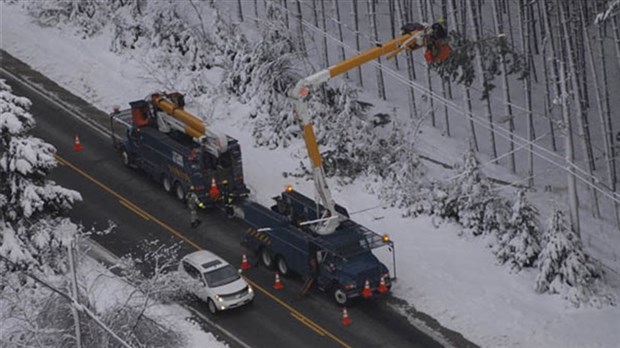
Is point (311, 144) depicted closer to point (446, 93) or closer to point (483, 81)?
point (483, 81)

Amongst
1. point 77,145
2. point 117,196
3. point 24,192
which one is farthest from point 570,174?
point 77,145

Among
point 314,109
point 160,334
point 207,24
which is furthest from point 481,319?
point 207,24

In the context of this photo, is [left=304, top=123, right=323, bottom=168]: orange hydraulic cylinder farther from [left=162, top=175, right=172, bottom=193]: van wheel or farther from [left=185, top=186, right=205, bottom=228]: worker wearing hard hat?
[left=162, top=175, right=172, bottom=193]: van wheel

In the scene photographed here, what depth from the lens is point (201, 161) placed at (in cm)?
4184

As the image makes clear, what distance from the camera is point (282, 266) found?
128 ft

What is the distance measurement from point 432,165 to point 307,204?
765 centimetres

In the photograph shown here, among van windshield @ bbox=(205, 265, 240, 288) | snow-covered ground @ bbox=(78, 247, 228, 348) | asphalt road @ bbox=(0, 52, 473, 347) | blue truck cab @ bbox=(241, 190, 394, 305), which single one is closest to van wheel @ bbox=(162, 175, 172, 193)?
asphalt road @ bbox=(0, 52, 473, 347)

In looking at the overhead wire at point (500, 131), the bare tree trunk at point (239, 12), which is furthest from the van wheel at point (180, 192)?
the bare tree trunk at point (239, 12)

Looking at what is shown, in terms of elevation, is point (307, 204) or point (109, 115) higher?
point (307, 204)

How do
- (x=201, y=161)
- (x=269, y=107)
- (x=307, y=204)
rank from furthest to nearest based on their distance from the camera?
1. (x=269, y=107)
2. (x=201, y=161)
3. (x=307, y=204)

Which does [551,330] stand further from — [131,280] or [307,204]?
[131,280]

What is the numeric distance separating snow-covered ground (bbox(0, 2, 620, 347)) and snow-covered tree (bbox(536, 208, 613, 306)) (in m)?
0.35

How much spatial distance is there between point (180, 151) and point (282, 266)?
20.5 feet

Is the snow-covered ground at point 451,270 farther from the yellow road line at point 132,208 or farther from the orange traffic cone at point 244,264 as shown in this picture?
the orange traffic cone at point 244,264
